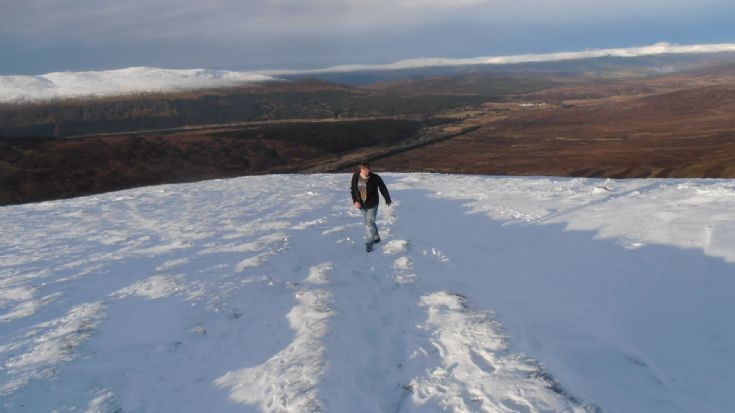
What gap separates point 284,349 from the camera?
274 inches

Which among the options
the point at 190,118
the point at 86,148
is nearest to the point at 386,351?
the point at 86,148

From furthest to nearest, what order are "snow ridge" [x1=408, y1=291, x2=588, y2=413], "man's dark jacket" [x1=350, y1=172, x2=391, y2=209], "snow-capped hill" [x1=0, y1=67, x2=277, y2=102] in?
"snow-capped hill" [x1=0, y1=67, x2=277, y2=102], "man's dark jacket" [x1=350, y1=172, x2=391, y2=209], "snow ridge" [x1=408, y1=291, x2=588, y2=413]

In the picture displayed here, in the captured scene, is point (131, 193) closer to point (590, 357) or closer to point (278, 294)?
point (278, 294)

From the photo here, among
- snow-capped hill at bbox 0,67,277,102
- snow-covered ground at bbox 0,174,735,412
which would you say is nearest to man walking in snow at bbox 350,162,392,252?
snow-covered ground at bbox 0,174,735,412

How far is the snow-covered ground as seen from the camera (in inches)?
232

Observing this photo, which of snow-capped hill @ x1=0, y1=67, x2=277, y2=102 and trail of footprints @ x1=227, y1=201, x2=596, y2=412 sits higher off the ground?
snow-capped hill @ x1=0, y1=67, x2=277, y2=102

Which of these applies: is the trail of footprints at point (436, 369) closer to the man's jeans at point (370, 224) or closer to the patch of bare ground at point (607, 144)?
the man's jeans at point (370, 224)

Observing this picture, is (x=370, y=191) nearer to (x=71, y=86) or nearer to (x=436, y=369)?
(x=436, y=369)

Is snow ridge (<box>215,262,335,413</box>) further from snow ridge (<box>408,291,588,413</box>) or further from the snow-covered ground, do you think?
snow ridge (<box>408,291,588,413</box>)

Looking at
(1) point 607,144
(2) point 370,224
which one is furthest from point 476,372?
(1) point 607,144

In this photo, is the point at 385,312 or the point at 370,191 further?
the point at 370,191

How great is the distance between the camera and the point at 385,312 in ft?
27.1

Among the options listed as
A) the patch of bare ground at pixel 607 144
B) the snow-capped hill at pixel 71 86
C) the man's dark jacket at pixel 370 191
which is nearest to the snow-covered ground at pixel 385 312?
the man's dark jacket at pixel 370 191

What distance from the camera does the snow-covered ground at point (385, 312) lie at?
232 inches
